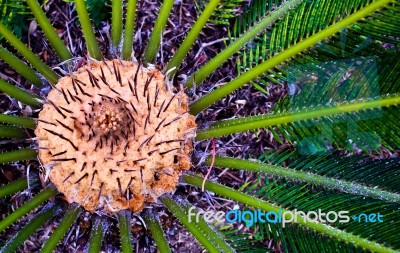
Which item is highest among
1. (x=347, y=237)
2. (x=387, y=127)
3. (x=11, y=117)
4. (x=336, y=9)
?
(x=336, y=9)

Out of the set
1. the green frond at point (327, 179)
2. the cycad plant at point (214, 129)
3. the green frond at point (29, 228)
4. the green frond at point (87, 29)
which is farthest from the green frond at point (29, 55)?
the green frond at point (327, 179)

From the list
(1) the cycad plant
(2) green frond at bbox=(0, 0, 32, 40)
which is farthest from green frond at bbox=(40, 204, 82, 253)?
(2) green frond at bbox=(0, 0, 32, 40)

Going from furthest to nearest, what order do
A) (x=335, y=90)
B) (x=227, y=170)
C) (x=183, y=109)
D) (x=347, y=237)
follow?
(x=227, y=170) → (x=183, y=109) → (x=335, y=90) → (x=347, y=237)

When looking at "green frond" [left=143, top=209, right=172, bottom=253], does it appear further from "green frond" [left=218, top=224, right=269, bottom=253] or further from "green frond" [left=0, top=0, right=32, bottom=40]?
"green frond" [left=0, top=0, right=32, bottom=40]

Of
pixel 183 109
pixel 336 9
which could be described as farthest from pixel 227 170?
pixel 336 9

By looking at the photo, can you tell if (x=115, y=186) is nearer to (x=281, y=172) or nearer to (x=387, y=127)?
(x=281, y=172)

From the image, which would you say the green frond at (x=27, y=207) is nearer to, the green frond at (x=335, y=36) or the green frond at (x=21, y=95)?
the green frond at (x=21, y=95)
